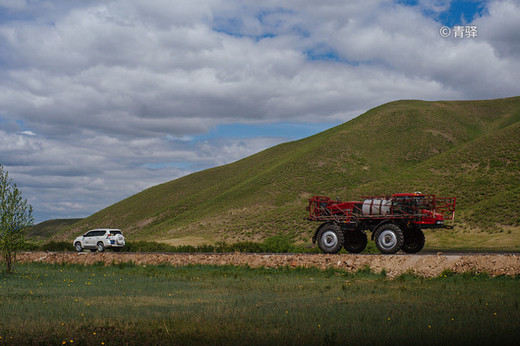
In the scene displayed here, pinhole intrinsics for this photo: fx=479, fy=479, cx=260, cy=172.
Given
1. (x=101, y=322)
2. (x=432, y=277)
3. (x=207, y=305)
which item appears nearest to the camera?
(x=101, y=322)

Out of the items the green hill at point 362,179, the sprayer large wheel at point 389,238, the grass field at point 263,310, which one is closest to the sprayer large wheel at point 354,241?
the sprayer large wheel at point 389,238

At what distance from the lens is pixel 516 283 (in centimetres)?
1741

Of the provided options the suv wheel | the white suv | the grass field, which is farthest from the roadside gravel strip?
the suv wheel

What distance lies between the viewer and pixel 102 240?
131 feet

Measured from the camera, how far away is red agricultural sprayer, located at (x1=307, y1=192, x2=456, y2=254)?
24250mm

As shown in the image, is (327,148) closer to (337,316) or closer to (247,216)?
(247,216)

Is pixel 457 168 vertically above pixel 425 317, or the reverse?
pixel 457 168

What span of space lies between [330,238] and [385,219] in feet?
10.1

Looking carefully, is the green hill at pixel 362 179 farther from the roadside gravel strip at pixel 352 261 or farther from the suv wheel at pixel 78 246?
the suv wheel at pixel 78 246

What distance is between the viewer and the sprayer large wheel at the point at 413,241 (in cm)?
2631

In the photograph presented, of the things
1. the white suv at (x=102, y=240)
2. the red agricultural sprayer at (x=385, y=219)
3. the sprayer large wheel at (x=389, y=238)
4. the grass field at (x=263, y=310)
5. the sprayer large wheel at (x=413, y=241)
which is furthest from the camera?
the white suv at (x=102, y=240)

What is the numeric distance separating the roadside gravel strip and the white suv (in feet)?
24.8

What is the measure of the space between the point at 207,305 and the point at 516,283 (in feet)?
37.6

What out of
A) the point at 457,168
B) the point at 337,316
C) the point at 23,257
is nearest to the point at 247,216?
the point at 457,168
